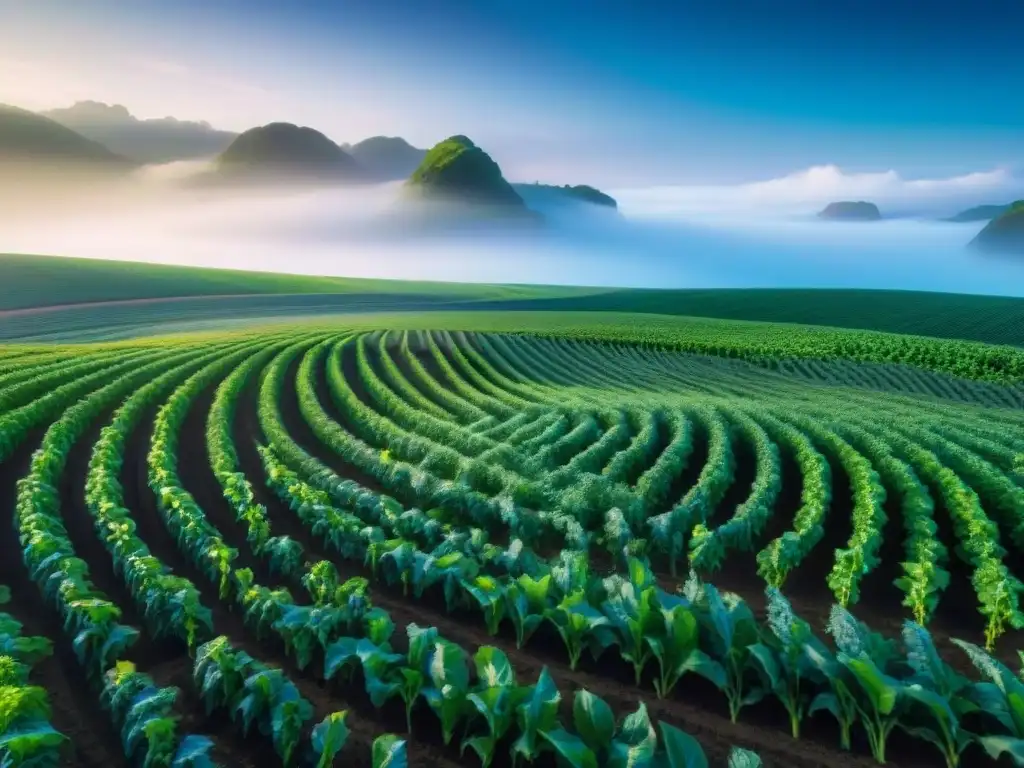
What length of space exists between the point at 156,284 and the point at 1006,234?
616 ft

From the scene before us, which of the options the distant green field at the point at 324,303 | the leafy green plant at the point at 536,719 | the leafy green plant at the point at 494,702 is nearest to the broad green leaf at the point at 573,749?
the leafy green plant at the point at 536,719

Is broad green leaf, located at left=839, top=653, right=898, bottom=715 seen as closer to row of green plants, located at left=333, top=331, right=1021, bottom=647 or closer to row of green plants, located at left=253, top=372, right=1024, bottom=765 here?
row of green plants, located at left=253, top=372, right=1024, bottom=765

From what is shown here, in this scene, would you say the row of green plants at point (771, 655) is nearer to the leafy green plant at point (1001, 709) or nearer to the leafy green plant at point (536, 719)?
the leafy green plant at point (1001, 709)

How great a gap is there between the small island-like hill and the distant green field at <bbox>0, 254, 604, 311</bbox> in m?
110

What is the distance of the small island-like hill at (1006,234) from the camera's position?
160m

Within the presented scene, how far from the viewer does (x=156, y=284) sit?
9206 cm

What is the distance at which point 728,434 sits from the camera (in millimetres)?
18391

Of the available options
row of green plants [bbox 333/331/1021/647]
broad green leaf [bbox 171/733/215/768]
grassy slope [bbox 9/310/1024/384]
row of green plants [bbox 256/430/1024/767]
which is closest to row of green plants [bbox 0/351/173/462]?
broad green leaf [bbox 171/733/215/768]

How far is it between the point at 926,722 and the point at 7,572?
13741mm

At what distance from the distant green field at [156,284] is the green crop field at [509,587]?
6675 cm

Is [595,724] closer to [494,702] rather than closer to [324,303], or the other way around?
[494,702]

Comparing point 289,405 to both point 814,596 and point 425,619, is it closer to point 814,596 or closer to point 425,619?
point 425,619

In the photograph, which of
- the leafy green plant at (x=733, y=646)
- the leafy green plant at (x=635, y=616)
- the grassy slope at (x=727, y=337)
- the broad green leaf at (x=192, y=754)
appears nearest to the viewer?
the broad green leaf at (x=192, y=754)

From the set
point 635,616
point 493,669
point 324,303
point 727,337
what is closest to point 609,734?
point 493,669
